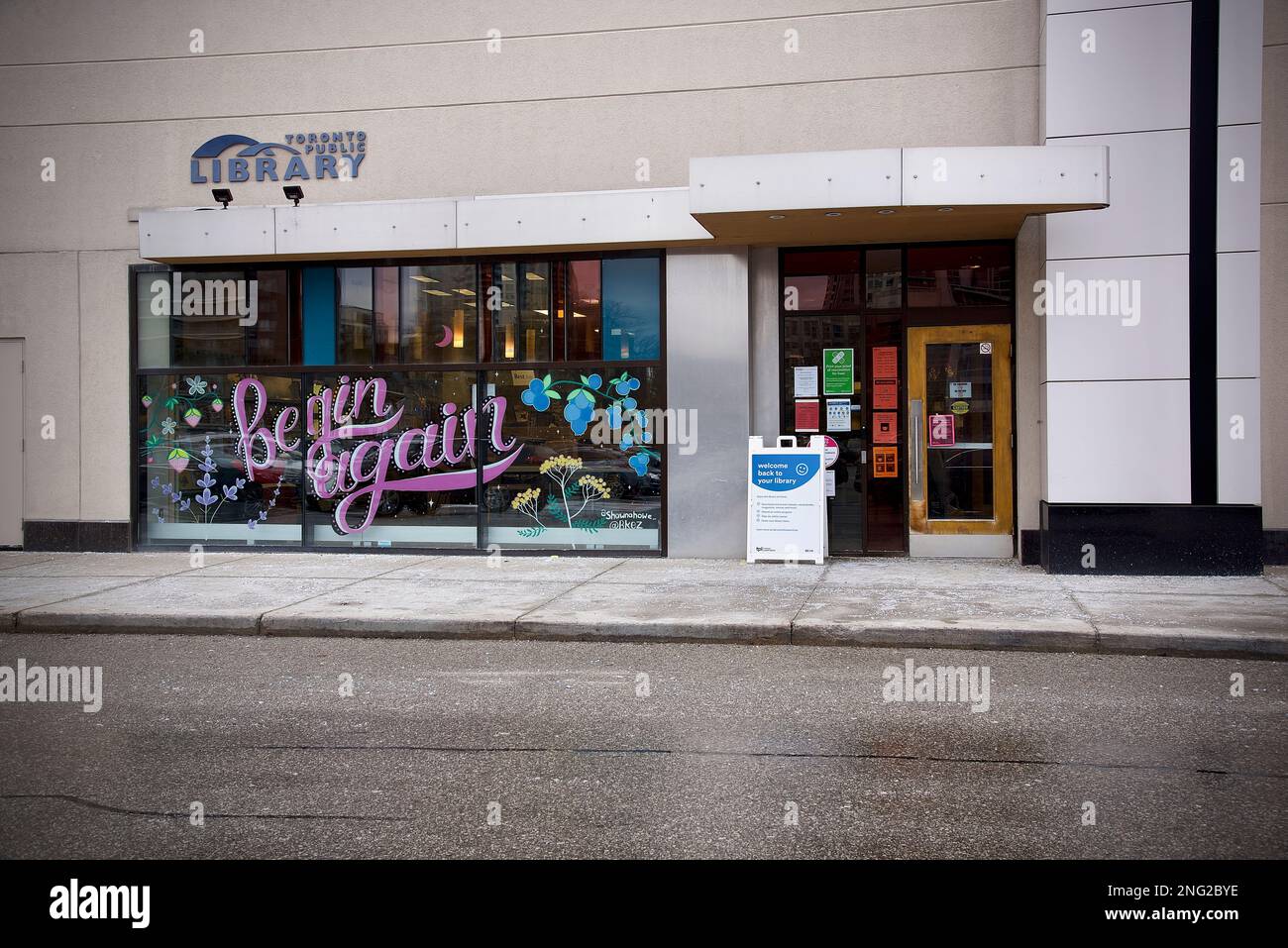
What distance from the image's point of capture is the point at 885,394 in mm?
13500

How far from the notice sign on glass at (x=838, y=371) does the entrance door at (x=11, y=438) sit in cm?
1026

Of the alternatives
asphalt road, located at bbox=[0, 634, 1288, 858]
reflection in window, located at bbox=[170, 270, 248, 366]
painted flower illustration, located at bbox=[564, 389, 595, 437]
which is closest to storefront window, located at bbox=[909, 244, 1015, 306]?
painted flower illustration, located at bbox=[564, 389, 595, 437]

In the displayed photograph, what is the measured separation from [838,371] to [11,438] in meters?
10.5

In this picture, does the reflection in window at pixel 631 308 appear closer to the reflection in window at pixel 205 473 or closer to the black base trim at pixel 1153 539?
the reflection in window at pixel 205 473

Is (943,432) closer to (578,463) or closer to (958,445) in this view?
(958,445)

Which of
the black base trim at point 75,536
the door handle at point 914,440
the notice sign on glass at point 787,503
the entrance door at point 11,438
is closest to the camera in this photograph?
the notice sign on glass at point 787,503

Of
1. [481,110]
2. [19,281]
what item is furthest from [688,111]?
[19,281]

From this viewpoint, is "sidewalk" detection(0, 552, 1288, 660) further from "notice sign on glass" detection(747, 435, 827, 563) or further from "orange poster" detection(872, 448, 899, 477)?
"orange poster" detection(872, 448, 899, 477)

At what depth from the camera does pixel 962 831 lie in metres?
4.68

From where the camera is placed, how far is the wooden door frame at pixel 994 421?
13234 mm

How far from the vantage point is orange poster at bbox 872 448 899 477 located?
13.5 meters

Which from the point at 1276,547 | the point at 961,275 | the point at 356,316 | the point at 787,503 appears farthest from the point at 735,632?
the point at 356,316

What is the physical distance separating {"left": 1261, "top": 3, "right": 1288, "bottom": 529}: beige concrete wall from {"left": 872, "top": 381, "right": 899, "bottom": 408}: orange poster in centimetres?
385

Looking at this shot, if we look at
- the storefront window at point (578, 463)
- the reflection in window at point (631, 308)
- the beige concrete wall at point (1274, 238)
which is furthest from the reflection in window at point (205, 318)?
the beige concrete wall at point (1274, 238)
